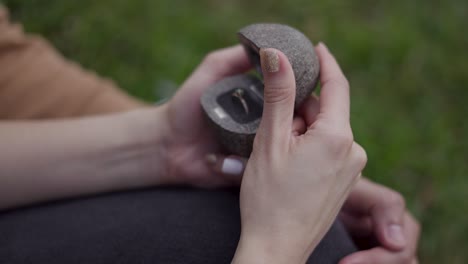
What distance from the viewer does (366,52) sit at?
1.93 m

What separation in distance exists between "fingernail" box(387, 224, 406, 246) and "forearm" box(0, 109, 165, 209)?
0.48 metres

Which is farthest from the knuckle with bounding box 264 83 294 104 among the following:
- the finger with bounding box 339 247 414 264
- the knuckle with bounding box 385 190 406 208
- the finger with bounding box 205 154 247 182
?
the knuckle with bounding box 385 190 406 208

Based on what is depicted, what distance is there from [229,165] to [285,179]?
0.72 feet

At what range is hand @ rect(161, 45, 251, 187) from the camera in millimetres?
1027

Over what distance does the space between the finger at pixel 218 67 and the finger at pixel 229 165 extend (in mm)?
150

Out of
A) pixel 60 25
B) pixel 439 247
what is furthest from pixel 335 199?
pixel 60 25

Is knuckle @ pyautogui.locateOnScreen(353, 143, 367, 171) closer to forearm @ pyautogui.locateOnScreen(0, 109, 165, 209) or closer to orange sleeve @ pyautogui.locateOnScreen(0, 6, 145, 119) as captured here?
forearm @ pyautogui.locateOnScreen(0, 109, 165, 209)

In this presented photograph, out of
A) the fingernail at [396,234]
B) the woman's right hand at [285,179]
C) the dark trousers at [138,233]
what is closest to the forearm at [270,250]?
the woman's right hand at [285,179]

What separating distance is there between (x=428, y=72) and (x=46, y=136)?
1423 millimetres

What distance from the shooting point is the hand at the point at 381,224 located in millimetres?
1012

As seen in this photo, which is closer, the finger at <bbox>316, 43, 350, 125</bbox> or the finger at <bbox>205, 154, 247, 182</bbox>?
the finger at <bbox>316, 43, 350, 125</bbox>

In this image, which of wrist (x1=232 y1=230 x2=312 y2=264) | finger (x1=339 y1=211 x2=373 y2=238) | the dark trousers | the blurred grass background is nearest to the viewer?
wrist (x1=232 y1=230 x2=312 y2=264)

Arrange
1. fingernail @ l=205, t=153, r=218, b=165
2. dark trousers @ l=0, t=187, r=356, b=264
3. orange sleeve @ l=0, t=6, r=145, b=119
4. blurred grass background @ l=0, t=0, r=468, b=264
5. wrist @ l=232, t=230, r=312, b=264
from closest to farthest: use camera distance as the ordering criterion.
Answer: wrist @ l=232, t=230, r=312, b=264
dark trousers @ l=0, t=187, r=356, b=264
fingernail @ l=205, t=153, r=218, b=165
orange sleeve @ l=0, t=6, r=145, b=119
blurred grass background @ l=0, t=0, r=468, b=264

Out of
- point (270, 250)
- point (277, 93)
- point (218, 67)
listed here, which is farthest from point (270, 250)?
point (218, 67)
